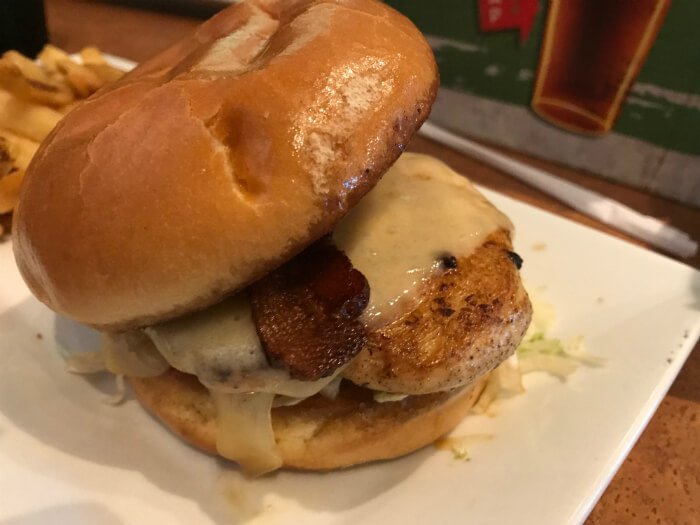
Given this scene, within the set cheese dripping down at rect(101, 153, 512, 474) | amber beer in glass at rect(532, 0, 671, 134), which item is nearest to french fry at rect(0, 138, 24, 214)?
cheese dripping down at rect(101, 153, 512, 474)

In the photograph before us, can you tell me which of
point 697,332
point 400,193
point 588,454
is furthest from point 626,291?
point 400,193

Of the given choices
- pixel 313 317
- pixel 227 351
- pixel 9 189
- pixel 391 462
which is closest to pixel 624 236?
pixel 391 462

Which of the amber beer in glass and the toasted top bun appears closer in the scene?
the toasted top bun

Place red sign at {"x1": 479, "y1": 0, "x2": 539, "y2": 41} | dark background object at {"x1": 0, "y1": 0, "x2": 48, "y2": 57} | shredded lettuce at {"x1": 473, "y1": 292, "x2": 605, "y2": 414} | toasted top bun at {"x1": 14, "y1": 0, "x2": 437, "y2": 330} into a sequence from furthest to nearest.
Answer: dark background object at {"x1": 0, "y1": 0, "x2": 48, "y2": 57} < red sign at {"x1": 479, "y1": 0, "x2": 539, "y2": 41} < shredded lettuce at {"x1": 473, "y1": 292, "x2": 605, "y2": 414} < toasted top bun at {"x1": 14, "y1": 0, "x2": 437, "y2": 330}

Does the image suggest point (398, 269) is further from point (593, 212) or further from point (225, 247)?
point (593, 212)

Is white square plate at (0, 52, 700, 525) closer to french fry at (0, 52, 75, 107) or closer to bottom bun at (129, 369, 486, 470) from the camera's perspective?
bottom bun at (129, 369, 486, 470)

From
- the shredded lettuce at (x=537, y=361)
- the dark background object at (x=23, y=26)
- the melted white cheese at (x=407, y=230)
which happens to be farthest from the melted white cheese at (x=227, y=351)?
the dark background object at (x=23, y=26)

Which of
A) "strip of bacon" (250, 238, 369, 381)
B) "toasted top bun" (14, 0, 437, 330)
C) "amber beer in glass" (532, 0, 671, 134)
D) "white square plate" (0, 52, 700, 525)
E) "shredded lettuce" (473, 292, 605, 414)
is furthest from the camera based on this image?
"amber beer in glass" (532, 0, 671, 134)
